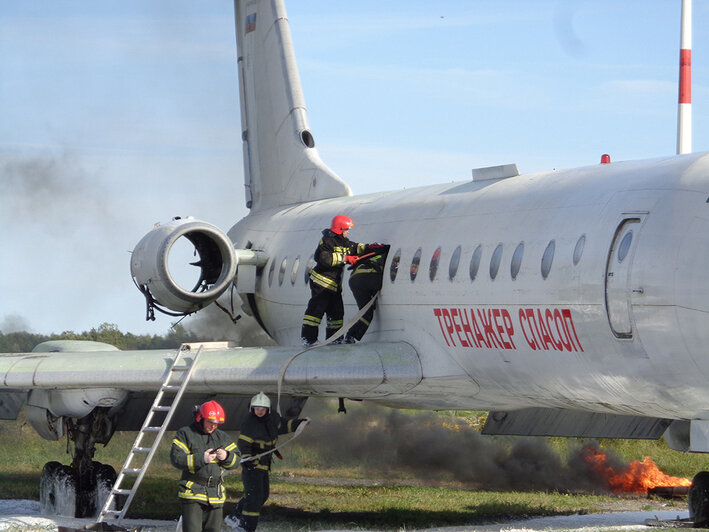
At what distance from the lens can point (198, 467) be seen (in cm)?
1264

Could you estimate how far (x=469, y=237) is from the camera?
16359mm

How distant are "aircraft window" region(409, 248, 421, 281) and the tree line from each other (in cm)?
1164

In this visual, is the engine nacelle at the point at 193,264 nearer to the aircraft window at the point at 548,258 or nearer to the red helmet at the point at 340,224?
the red helmet at the point at 340,224

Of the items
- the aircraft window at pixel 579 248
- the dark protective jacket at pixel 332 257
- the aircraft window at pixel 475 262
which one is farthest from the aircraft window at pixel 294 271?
the aircraft window at pixel 579 248

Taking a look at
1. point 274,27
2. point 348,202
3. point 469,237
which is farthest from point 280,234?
point 469,237

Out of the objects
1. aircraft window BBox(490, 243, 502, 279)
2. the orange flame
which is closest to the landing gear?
aircraft window BBox(490, 243, 502, 279)

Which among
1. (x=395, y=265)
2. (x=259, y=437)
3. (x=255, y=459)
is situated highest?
(x=395, y=265)

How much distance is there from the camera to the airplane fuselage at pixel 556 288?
41.8 feet

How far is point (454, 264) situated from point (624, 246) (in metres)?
3.44

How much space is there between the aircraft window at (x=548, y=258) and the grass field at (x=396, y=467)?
27.6 feet

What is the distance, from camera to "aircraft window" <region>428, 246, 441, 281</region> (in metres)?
16.7

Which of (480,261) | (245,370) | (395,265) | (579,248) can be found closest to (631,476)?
(395,265)

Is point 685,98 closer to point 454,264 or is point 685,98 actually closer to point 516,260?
point 454,264

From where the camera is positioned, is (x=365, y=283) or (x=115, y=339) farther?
(x=115, y=339)
